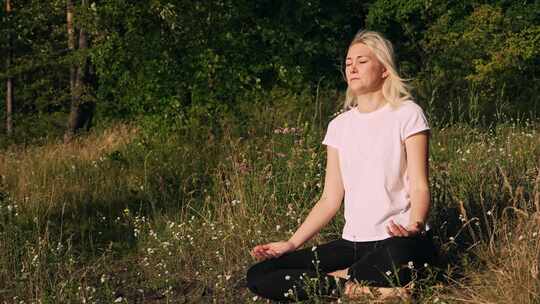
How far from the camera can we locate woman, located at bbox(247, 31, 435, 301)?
3840mm

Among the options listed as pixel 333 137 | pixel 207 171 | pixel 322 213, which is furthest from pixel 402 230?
pixel 207 171

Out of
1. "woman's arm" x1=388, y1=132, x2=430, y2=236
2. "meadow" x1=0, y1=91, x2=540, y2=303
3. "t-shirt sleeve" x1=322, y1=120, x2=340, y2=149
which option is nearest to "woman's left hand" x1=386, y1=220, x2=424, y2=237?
"woman's arm" x1=388, y1=132, x2=430, y2=236

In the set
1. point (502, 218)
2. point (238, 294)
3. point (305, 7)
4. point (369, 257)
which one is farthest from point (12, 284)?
point (305, 7)

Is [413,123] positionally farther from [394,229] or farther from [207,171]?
[207,171]

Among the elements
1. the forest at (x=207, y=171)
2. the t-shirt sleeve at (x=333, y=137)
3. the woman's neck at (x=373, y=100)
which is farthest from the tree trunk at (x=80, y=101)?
the woman's neck at (x=373, y=100)

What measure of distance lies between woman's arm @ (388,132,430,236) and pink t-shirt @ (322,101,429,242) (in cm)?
5

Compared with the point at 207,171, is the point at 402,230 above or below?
above

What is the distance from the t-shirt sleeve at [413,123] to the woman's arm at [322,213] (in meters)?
0.50

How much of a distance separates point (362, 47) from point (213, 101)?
249 inches

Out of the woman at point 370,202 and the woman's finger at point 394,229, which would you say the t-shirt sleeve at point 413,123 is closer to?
the woman at point 370,202

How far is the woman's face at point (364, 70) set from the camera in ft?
13.3

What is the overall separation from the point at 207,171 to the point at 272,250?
3.45 meters

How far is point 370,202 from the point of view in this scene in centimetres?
400

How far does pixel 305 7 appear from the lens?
15062mm
